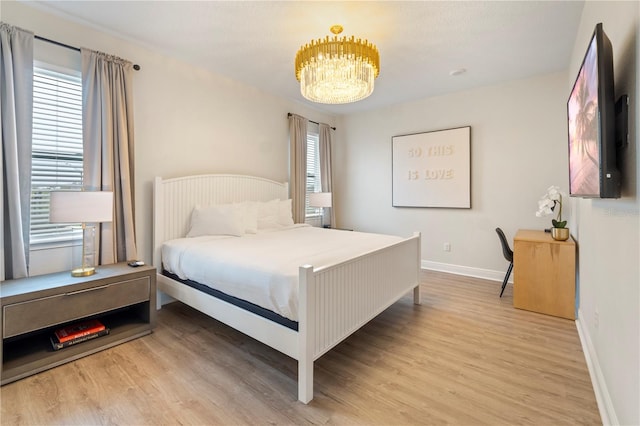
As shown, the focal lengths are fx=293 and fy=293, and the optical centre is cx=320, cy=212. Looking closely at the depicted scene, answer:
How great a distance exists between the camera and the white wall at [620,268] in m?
1.19

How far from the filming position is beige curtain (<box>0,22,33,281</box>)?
2182mm

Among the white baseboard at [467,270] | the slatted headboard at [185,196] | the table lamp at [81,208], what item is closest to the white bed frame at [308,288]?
the slatted headboard at [185,196]

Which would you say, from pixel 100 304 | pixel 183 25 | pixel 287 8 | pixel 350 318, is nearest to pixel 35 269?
pixel 100 304

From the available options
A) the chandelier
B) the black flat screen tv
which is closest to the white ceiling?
the chandelier

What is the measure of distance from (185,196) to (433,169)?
3.55m

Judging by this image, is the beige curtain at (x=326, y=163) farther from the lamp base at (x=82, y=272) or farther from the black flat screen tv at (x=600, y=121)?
the black flat screen tv at (x=600, y=121)

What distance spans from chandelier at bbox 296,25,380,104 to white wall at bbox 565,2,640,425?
1.45 metres

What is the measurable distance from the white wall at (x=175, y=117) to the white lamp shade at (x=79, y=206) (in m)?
0.67

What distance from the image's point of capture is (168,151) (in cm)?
326

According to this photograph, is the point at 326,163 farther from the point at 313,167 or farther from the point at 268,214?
the point at 268,214

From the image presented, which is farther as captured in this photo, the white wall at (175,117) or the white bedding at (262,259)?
the white wall at (175,117)

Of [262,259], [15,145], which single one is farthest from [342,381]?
[15,145]

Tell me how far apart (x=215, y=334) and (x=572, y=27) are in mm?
4196

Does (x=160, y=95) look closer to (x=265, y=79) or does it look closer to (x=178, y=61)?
(x=178, y=61)
